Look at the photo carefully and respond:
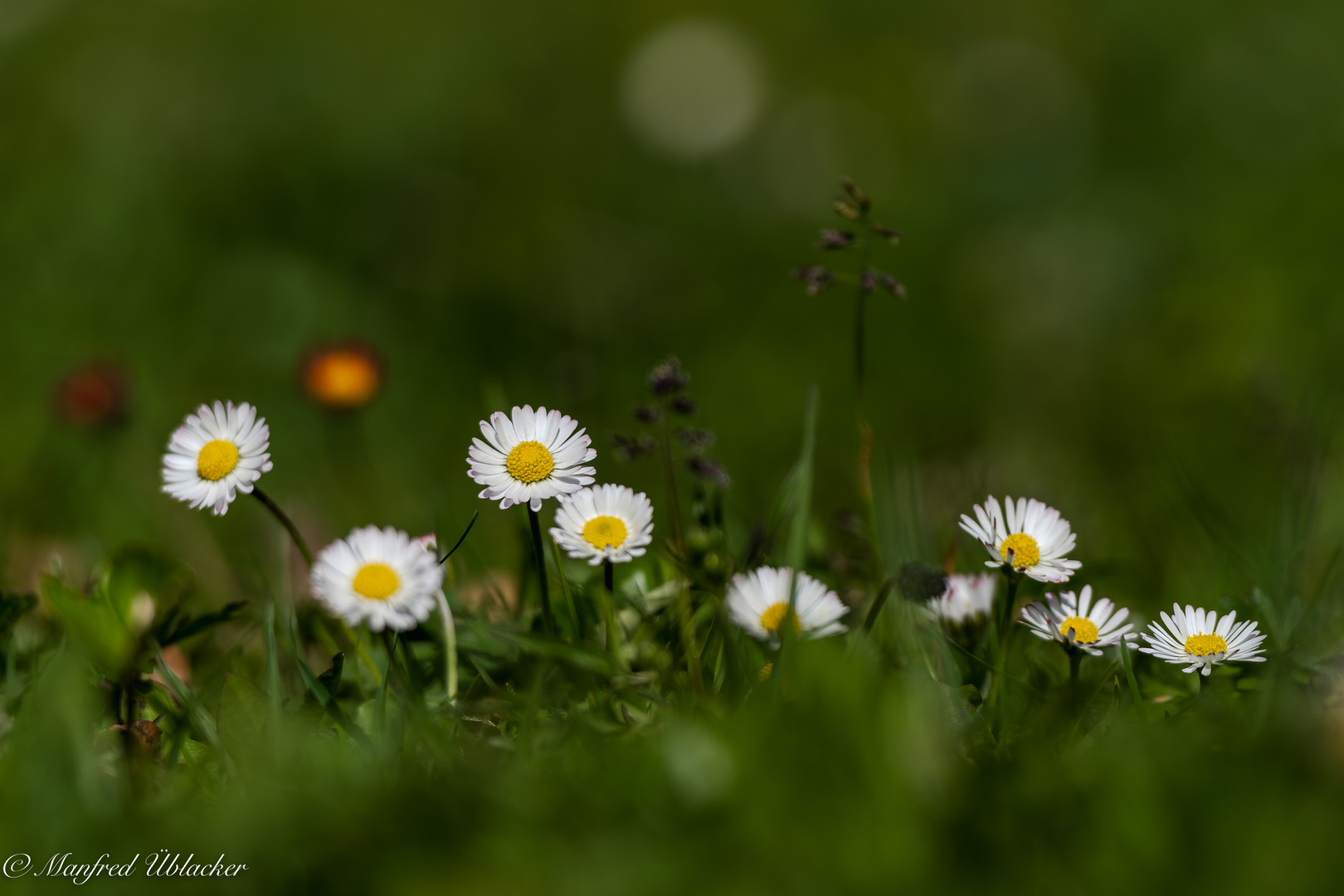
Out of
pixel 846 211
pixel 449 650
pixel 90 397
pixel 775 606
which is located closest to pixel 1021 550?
pixel 775 606

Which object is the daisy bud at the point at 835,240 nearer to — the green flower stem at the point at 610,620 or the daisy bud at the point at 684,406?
the daisy bud at the point at 684,406

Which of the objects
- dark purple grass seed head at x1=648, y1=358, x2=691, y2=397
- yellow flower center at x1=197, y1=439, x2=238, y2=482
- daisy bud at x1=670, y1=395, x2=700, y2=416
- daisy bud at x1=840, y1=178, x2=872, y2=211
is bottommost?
yellow flower center at x1=197, y1=439, x2=238, y2=482

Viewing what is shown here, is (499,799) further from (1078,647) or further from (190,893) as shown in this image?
(1078,647)

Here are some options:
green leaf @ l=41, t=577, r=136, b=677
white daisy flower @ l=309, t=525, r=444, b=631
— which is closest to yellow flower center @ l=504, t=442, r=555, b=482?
white daisy flower @ l=309, t=525, r=444, b=631

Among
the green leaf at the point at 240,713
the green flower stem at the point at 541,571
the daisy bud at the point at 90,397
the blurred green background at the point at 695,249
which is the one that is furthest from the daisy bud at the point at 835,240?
the daisy bud at the point at 90,397

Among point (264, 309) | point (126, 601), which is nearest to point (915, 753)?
point (126, 601)

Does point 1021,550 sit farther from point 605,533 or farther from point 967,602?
point 605,533

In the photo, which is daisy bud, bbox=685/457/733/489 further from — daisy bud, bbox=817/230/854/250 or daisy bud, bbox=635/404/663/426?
daisy bud, bbox=817/230/854/250
